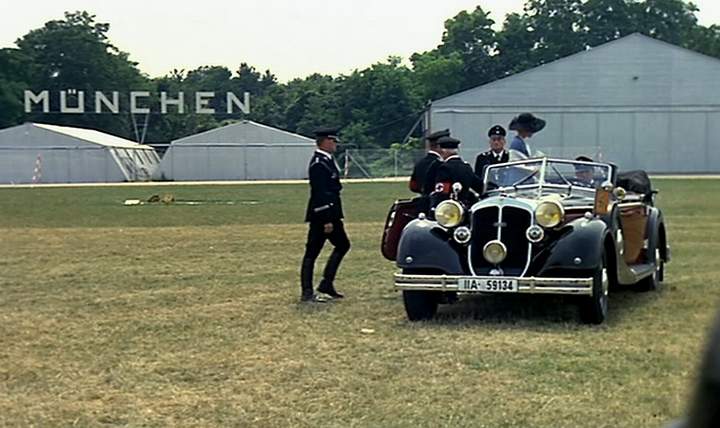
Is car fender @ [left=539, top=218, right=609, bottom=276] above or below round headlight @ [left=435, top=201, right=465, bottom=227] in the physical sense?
below

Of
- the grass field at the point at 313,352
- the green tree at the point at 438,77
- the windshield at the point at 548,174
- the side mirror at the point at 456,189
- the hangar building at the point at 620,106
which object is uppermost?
the green tree at the point at 438,77

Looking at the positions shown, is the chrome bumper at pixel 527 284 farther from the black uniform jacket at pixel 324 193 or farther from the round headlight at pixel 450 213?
the black uniform jacket at pixel 324 193

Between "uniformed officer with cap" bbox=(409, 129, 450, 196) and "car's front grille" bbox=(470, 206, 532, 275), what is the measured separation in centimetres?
140

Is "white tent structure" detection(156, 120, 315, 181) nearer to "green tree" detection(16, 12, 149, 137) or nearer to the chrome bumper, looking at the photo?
"green tree" detection(16, 12, 149, 137)

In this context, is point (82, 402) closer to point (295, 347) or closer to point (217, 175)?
point (295, 347)

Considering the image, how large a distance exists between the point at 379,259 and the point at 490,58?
95544 millimetres

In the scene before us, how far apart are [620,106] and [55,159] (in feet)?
117

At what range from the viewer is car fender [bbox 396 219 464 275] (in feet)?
29.0

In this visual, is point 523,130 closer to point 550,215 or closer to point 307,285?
point 550,215

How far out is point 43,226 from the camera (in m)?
22.5

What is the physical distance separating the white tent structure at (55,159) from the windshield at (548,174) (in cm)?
5577

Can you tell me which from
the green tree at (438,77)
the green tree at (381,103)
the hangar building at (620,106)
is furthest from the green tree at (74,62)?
the hangar building at (620,106)

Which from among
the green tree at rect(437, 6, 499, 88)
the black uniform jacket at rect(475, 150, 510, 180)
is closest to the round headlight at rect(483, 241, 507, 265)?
the black uniform jacket at rect(475, 150, 510, 180)

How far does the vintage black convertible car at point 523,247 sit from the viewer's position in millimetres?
8469
